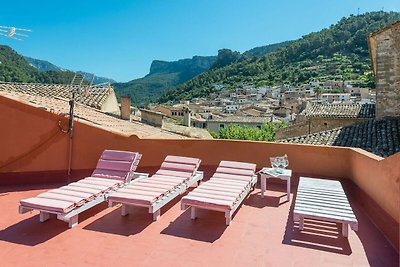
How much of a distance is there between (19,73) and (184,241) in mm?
51018

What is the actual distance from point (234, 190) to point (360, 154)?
2.59 metres

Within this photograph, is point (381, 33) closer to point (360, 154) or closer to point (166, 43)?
point (360, 154)

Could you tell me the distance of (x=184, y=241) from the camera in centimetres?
430

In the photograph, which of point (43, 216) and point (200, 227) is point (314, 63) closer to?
point (200, 227)

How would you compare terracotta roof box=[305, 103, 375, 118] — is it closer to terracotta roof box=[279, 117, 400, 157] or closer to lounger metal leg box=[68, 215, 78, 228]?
terracotta roof box=[279, 117, 400, 157]

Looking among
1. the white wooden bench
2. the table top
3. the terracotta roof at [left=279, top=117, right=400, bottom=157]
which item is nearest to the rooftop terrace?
the white wooden bench

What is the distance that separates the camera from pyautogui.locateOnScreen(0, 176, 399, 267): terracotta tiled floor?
12.5ft

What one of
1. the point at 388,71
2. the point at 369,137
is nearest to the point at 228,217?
the point at 369,137

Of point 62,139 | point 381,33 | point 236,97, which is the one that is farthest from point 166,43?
point 62,139

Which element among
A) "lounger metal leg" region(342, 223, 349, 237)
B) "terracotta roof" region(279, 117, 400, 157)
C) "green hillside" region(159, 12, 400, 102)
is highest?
"green hillside" region(159, 12, 400, 102)

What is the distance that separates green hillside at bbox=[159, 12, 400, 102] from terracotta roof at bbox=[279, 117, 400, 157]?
85.0 meters

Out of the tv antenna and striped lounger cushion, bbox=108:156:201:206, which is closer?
striped lounger cushion, bbox=108:156:201:206

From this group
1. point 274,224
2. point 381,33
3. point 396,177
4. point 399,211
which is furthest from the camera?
point 381,33

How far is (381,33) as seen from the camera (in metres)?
14.5
